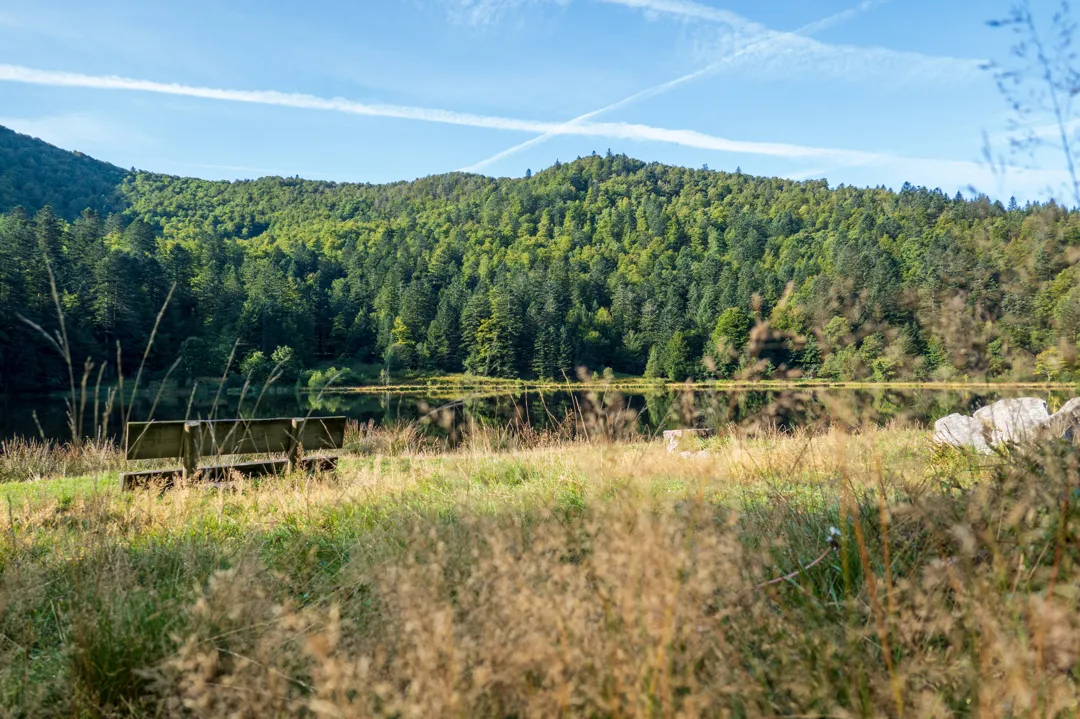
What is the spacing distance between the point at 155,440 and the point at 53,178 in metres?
136

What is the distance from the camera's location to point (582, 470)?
4.22 metres

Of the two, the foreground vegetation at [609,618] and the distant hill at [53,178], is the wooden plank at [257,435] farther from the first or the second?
the distant hill at [53,178]

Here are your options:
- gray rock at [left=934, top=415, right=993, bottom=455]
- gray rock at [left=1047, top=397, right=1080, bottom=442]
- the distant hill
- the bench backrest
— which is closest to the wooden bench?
the bench backrest

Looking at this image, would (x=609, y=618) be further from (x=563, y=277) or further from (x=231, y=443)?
(x=563, y=277)

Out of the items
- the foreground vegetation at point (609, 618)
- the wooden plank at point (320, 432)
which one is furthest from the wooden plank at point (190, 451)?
the foreground vegetation at point (609, 618)

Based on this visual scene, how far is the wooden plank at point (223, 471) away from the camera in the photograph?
18.7ft

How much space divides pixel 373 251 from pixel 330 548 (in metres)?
107

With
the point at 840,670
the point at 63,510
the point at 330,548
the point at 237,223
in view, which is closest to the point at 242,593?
the point at 330,548

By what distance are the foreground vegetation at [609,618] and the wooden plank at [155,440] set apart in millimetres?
2845

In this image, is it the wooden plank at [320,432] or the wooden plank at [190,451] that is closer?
the wooden plank at [190,451]

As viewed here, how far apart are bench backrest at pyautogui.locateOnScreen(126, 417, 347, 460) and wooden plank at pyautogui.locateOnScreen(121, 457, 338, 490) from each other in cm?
15

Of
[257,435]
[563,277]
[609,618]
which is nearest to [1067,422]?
[609,618]

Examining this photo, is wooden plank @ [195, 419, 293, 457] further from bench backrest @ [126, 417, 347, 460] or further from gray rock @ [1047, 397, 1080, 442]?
gray rock @ [1047, 397, 1080, 442]

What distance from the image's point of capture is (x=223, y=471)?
6160 millimetres
